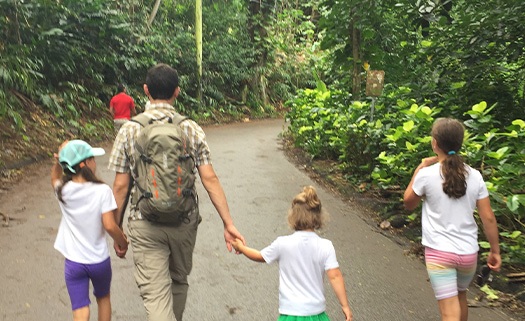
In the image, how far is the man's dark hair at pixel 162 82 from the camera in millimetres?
3598

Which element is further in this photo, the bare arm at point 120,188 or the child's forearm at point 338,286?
the bare arm at point 120,188

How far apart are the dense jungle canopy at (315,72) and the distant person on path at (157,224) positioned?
3.08 metres

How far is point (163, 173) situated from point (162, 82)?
67 centimetres

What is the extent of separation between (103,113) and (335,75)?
841 centimetres

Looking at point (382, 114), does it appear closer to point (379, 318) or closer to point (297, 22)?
point (379, 318)

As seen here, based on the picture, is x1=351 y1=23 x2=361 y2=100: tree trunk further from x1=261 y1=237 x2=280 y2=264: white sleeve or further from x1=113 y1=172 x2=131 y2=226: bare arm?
x1=261 y1=237 x2=280 y2=264: white sleeve

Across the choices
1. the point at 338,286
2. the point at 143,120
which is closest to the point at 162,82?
the point at 143,120

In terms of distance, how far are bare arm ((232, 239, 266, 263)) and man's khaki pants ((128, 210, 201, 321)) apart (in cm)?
32

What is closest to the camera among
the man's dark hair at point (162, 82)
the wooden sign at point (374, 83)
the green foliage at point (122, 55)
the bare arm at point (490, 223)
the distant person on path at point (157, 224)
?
the distant person on path at point (157, 224)

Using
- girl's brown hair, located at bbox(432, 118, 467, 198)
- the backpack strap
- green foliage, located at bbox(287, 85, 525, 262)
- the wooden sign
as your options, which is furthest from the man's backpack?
the wooden sign

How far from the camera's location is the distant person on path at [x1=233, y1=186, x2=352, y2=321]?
3.17 metres

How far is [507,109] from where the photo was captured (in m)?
8.44

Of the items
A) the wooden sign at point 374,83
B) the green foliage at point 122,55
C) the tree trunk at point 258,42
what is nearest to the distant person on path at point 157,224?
the wooden sign at point 374,83

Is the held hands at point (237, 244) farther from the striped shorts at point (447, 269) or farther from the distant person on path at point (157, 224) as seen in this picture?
the striped shorts at point (447, 269)
